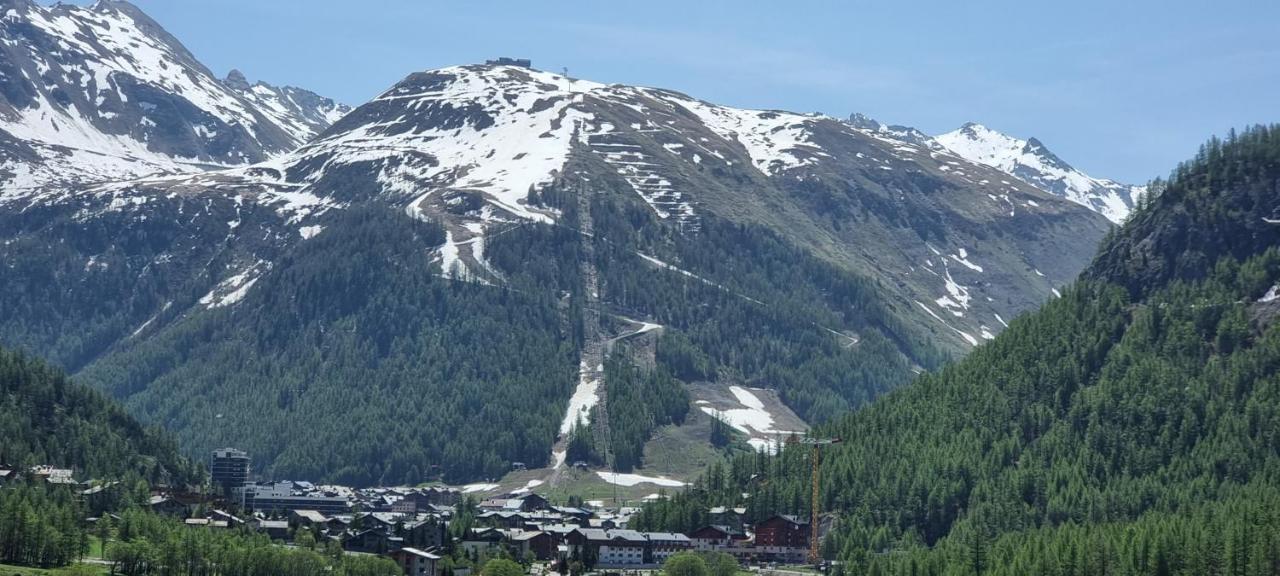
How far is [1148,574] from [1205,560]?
570cm

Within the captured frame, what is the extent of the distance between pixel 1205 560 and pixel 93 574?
11042 cm

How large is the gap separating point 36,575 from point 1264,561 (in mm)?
119865

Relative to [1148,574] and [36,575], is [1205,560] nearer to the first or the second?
[1148,574]

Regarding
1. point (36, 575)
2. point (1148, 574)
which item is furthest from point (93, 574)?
point (1148, 574)

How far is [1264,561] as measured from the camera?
195m

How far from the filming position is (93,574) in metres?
199

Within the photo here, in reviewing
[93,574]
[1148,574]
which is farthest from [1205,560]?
[93,574]

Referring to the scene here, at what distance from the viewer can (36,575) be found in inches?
7687

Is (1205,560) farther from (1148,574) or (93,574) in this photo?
(93,574)

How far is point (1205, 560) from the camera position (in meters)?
198

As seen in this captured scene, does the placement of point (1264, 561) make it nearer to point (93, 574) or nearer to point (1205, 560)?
point (1205, 560)

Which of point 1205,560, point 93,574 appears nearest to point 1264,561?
point 1205,560

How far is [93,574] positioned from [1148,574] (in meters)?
105
